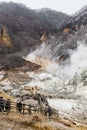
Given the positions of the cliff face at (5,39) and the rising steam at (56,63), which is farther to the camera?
the cliff face at (5,39)

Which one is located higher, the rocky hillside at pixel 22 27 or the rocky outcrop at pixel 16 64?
the rocky hillside at pixel 22 27

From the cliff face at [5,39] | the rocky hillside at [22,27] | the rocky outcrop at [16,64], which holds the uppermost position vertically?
the rocky hillside at [22,27]

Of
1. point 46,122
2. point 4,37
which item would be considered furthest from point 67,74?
point 4,37

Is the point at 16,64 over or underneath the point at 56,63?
underneath

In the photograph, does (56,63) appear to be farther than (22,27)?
No

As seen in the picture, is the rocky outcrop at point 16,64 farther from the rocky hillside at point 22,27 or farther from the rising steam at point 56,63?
the rocky hillside at point 22,27

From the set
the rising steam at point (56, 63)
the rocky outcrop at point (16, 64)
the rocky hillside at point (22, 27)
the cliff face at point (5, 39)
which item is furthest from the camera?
the rocky hillside at point (22, 27)

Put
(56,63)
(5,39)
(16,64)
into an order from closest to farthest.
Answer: (16,64) < (56,63) < (5,39)

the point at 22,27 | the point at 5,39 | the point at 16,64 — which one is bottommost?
the point at 16,64

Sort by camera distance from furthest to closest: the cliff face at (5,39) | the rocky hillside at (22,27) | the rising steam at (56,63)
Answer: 1. the rocky hillside at (22,27)
2. the cliff face at (5,39)
3. the rising steam at (56,63)

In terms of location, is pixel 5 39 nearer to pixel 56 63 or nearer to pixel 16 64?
pixel 56 63

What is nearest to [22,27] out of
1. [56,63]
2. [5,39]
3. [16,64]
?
→ [5,39]

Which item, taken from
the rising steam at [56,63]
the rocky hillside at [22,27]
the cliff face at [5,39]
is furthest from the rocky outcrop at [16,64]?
the cliff face at [5,39]

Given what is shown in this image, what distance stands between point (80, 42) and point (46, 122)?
4810 cm
